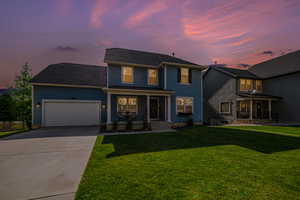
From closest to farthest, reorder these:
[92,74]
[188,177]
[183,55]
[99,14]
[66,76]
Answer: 1. [188,177]
2. [99,14]
3. [66,76]
4. [92,74]
5. [183,55]

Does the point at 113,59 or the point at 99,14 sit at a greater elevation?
the point at 99,14

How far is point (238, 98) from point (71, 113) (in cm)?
1621

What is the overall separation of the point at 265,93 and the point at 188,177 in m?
18.4

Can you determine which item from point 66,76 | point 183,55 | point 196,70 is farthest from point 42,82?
point 183,55

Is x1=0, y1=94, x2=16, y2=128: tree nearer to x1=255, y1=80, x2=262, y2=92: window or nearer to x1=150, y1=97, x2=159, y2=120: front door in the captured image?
x1=150, y1=97, x2=159, y2=120: front door

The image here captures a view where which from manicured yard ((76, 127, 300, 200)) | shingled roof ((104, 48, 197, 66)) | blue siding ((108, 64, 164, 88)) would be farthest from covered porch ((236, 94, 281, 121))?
manicured yard ((76, 127, 300, 200))

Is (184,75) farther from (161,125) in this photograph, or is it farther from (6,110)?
(6,110)

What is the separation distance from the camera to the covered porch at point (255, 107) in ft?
42.7

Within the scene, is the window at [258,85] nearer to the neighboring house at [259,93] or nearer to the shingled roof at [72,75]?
the neighboring house at [259,93]

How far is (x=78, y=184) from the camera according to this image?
2398 millimetres

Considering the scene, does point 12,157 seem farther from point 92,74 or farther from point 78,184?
point 92,74

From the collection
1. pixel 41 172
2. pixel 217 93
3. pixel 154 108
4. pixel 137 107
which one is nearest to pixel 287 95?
pixel 217 93

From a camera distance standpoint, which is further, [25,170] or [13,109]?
[13,109]

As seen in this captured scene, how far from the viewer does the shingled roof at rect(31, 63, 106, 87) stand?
33.3ft
